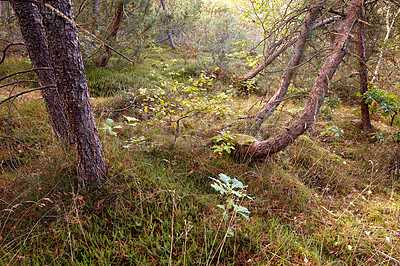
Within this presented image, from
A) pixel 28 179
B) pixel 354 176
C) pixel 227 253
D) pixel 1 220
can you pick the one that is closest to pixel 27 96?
pixel 28 179

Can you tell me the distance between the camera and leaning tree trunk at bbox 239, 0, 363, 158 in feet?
7.68

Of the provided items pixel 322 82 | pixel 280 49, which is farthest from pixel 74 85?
pixel 280 49

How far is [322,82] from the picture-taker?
8.16 feet

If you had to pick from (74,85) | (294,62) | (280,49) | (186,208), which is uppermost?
(280,49)

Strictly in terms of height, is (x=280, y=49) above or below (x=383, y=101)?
above

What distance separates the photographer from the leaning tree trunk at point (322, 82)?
7.68 feet

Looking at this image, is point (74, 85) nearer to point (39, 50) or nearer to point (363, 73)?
point (39, 50)

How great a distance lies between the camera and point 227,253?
1.72 meters

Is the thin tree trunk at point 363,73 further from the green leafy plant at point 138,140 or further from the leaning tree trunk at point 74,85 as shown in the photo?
the leaning tree trunk at point 74,85

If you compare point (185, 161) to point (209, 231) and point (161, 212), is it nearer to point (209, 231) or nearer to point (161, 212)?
point (161, 212)

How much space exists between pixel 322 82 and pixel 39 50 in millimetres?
3583

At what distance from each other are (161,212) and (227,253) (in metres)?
Result: 0.73

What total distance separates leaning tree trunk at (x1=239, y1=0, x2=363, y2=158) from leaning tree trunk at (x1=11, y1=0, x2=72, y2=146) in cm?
291

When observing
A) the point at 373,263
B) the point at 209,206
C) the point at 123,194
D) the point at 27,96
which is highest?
the point at 27,96
